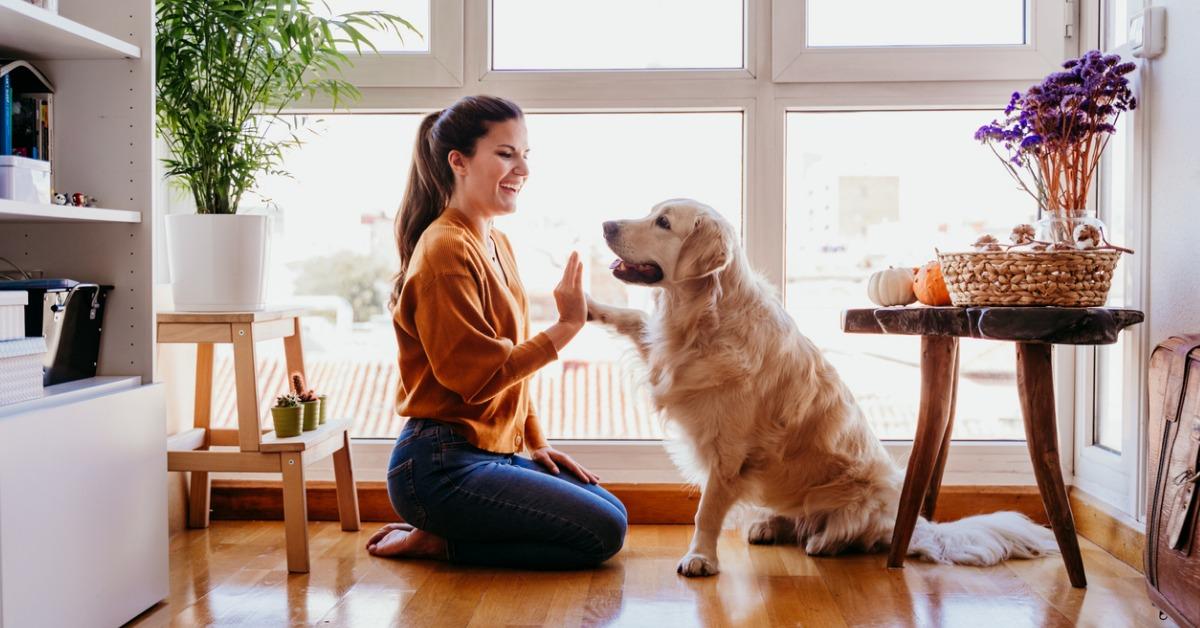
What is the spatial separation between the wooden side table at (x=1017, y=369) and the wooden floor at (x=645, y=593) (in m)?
0.14

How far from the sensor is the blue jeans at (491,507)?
2.26 metres

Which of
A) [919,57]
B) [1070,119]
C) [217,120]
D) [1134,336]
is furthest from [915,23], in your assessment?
[217,120]

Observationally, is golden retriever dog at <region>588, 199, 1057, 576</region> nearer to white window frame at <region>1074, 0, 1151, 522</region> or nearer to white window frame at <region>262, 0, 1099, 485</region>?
white window frame at <region>1074, 0, 1151, 522</region>

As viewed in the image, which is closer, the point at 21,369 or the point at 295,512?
the point at 21,369

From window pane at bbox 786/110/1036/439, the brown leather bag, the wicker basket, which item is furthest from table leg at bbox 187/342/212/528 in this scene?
the brown leather bag

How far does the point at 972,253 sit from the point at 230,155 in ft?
5.99

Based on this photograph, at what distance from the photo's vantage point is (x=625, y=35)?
2.86 metres

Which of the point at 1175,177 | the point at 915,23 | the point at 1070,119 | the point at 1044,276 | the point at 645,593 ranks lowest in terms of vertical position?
the point at 645,593

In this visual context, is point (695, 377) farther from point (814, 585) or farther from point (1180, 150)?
point (1180, 150)

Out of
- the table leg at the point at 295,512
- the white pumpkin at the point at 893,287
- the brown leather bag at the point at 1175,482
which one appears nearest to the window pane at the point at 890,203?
the white pumpkin at the point at 893,287

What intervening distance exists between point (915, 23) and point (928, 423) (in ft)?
4.16

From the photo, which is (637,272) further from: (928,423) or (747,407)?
(928,423)

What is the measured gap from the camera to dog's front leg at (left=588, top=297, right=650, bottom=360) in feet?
7.97

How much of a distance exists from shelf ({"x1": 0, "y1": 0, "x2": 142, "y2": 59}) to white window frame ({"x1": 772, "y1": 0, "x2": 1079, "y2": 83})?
5.75 feet
